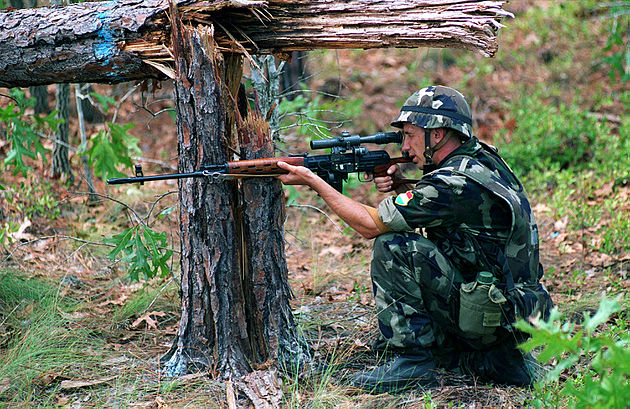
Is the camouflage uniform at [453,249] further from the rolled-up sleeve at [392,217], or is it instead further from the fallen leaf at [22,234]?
the fallen leaf at [22,234]

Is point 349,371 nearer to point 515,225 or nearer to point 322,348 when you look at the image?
point 322,348

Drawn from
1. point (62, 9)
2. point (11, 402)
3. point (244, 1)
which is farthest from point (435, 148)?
point (11, 402)

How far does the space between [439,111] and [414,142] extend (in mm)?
271

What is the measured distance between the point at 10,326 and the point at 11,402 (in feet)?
3.46

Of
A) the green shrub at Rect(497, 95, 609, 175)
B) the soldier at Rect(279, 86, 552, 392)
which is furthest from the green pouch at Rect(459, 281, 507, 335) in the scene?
the green shrub at Rect(497, 95, 609, 175)

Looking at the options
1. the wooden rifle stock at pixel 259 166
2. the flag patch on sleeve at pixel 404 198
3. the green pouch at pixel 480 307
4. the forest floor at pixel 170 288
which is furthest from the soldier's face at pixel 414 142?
the forest floor at pixel 170 288

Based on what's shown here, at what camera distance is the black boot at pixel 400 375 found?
3.73m

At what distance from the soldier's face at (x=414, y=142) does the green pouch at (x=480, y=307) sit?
2.95 feet

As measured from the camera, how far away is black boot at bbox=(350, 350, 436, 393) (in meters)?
3.73

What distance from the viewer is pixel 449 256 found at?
3807 millimetres

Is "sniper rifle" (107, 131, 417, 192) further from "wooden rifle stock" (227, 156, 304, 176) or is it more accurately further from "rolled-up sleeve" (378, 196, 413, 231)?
"rolled-up sleeve" (378, 196, 413, 231)

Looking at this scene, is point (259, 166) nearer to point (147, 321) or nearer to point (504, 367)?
point (147, 321)

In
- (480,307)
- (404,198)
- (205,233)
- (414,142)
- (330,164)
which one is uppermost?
(414,142)

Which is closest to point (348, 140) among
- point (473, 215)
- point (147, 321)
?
point (473, 215)
